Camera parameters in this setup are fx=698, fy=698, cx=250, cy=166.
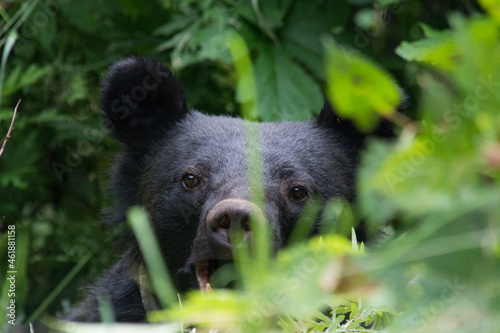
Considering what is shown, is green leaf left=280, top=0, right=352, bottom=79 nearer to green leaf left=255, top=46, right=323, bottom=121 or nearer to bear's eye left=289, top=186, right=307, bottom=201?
green leaf left=255, top=46, right=323, bottom=121

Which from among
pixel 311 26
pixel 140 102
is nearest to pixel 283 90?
pixel 311 26

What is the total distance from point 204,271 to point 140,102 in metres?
1.17

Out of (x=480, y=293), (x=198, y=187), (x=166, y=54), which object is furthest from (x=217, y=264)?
(x=166, y=54)

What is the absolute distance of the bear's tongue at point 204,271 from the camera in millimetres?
3082

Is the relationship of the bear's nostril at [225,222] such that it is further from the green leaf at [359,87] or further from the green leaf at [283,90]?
the green leaf at [283,90]

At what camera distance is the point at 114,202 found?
389 centimetres

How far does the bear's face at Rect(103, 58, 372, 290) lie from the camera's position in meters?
3.08

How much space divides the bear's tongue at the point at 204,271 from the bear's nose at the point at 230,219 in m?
0.30

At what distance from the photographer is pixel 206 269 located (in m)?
3.11

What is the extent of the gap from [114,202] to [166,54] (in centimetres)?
154
